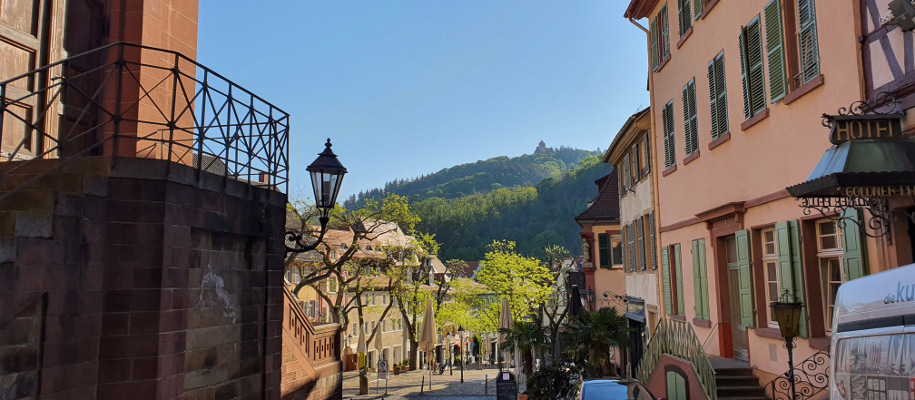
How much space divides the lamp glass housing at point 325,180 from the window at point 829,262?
6978 mm

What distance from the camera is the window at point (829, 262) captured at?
9688 mm

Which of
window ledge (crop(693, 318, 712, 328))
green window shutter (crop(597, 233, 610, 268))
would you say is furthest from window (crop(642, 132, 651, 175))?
green window shutter (crop(597, 233, 610, 268))

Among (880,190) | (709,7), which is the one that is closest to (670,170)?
(709,7)

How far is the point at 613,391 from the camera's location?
1124 centimetres

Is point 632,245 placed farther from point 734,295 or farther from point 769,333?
point 769,333

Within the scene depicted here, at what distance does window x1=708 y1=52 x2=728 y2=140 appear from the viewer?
13508mm

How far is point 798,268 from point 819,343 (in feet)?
3.74

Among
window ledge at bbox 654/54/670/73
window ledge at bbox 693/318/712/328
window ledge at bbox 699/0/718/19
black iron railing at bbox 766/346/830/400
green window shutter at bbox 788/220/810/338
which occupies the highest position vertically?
window ledge at bbox 654/54/670/73

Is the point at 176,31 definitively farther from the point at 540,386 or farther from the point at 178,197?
the point at 540,386

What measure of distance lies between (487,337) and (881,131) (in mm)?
66261

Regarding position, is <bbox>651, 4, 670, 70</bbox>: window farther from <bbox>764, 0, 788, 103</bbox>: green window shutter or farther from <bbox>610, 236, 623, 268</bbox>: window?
<bbox>610, 236, 623, 268</bbox>: window

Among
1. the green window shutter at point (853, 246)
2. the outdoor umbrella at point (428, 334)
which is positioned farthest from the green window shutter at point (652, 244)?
the outdoor umbrella at point (428, 334)

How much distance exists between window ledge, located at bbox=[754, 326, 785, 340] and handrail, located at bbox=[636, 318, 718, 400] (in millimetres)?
949

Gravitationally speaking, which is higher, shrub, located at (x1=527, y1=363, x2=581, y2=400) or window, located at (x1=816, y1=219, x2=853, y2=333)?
window, located at (x1=816, y1=219, x2=853, y2=333)
